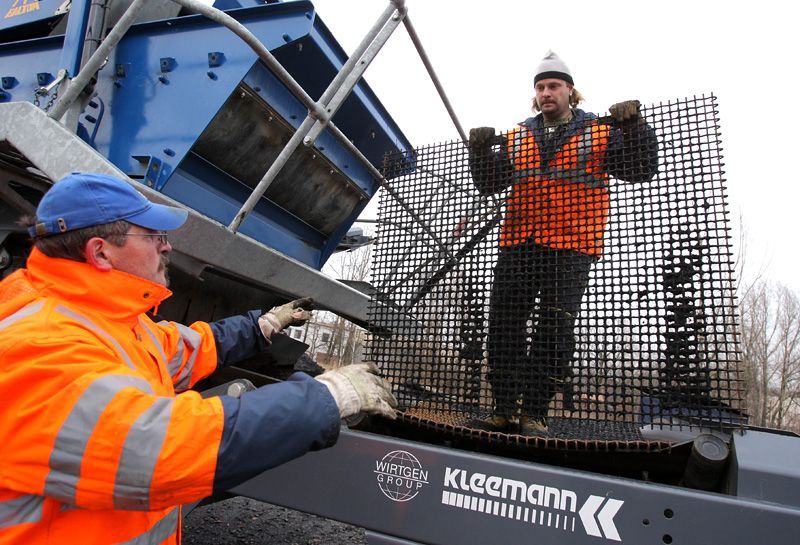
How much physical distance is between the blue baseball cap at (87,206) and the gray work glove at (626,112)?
1.59 m

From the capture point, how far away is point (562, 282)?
75.4 inches

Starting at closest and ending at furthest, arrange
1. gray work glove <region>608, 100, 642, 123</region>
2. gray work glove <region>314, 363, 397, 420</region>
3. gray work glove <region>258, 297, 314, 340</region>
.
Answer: gray work glove <region>314, 363, 397, 420</region> → gray work glove <region>608, 100, 642, 123</region> → gray work glove <region>258, 297, 314, 340</region>

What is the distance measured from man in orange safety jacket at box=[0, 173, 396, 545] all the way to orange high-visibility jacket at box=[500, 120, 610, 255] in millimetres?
938

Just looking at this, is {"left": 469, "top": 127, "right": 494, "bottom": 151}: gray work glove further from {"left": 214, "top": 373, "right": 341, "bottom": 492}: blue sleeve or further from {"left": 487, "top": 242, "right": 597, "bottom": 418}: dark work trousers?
{"left": 214, "top": 373, "right": 341, "bottom": 492}: blue sleeve

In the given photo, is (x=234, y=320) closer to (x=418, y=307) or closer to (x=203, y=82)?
(x=418, y=307)

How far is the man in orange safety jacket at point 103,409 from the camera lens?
1098 mm

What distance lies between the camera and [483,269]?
6.88 ft

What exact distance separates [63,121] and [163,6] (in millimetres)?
1080

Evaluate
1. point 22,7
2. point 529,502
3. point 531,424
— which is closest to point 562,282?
point 531,424

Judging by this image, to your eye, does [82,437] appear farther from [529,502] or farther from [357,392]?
[529,502]

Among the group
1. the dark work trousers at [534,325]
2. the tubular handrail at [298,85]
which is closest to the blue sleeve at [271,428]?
the dark work trousers at [534,325]

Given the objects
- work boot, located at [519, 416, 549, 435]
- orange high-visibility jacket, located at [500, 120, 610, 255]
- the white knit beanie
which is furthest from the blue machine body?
work boot, located at [519, 416, 549, 435]

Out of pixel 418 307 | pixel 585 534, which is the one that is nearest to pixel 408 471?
pixel 585 534

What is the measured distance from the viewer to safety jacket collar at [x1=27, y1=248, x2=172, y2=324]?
1.37 m
